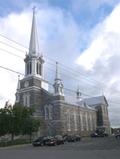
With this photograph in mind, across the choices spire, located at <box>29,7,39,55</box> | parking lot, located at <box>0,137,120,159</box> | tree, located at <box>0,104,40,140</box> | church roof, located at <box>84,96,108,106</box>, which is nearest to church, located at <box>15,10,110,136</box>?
spire, located at <box>29,7,39,55</box>

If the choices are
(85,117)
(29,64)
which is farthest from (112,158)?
(85,117)

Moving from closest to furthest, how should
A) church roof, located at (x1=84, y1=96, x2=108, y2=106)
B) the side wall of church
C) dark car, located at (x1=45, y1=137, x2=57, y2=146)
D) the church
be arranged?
dark car, located at (x1=45, y1=137, x2=57, y2=146) < the side wall of church < the church < church roof, located at (x1=84, y1=96, x2=108, y2=106)

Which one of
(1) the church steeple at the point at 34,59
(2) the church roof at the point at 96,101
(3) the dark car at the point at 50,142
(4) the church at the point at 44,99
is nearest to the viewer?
(3) the dark car at the point at 50,142

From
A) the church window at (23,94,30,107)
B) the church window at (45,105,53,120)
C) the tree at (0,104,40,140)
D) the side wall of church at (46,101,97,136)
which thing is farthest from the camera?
the church window at (23,94,30,107)

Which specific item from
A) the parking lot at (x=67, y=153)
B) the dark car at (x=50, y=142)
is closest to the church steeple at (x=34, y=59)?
the dark car at (x=50, y=142)

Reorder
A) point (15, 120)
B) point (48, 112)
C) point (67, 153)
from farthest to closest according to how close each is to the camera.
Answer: point (48, 112) < point (15, 120) < point (67, 153)

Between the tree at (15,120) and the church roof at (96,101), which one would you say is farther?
the church roof at (96,101)

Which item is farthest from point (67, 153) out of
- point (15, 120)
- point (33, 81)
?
point (33, 81)

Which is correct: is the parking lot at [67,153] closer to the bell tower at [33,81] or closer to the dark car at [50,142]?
the dark car at [50,142]

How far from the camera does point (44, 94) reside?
80000 mm

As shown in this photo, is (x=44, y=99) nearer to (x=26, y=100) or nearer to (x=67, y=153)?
(x=26, y=100)

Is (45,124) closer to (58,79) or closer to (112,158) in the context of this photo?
(58,79)

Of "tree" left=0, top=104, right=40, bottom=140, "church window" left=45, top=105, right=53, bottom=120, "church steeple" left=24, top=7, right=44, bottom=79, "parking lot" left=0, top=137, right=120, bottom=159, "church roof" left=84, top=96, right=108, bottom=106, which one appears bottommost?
"parking lot" left=0, top=137, right=120, bottom=159

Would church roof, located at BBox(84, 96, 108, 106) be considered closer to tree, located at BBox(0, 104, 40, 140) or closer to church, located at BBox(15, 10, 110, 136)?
church, located at BBox(15, 10, 110, 136)
